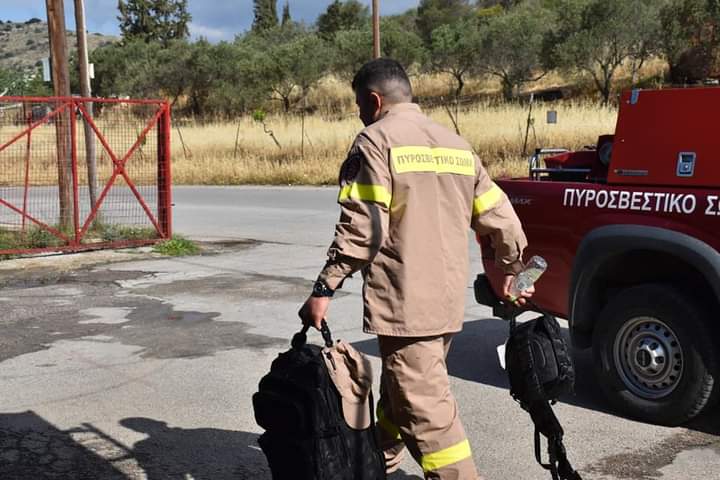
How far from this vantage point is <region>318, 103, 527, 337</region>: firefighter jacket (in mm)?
3326

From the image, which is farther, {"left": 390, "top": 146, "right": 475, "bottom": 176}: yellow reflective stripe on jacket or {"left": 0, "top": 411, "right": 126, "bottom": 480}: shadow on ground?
{"left": 0, "top": 411, "right": 126, "bottom": 480}: shadow on ground

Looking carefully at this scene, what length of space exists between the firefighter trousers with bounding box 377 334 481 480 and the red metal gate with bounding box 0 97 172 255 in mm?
9010

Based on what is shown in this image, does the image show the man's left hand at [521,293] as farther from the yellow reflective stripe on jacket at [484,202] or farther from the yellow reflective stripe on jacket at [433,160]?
the yellow reflective stripe on jacket at [433,160]

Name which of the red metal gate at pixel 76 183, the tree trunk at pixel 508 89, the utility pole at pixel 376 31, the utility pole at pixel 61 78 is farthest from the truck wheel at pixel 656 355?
the tree trunk at pixel 508 89

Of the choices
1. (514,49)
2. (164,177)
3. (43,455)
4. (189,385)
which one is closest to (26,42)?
(514,49)

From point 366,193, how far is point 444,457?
111cm

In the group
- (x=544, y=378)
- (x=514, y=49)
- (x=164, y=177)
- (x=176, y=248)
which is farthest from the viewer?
(x=514, y=49)

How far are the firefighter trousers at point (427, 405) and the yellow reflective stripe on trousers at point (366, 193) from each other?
58cm

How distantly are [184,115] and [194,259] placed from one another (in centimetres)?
4692

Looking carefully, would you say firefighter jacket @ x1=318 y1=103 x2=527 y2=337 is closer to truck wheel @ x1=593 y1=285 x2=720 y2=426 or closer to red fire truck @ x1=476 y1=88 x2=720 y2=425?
red fire truck @ x1=476 y1=88 x2=720 y2=425

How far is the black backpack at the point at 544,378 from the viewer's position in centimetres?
373

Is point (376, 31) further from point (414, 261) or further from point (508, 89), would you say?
point (414, 261)

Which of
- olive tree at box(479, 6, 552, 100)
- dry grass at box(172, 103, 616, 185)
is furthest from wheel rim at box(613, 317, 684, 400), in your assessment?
olive tree at box(479, 6, 552, 100)

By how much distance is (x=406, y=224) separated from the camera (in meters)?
3.44
